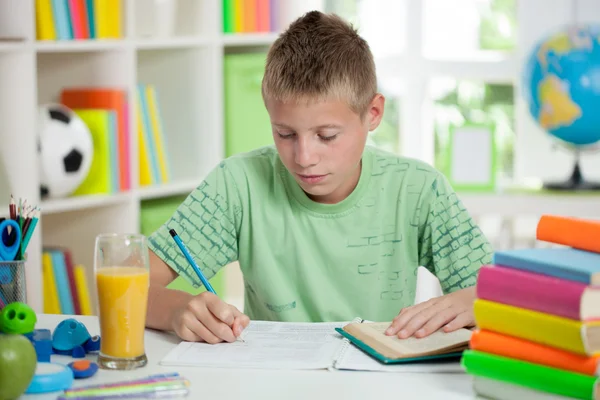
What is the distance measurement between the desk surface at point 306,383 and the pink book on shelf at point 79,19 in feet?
5.07

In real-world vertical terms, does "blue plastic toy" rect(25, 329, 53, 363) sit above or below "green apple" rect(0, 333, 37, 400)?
below

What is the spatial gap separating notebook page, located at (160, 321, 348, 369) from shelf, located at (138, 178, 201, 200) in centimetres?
153

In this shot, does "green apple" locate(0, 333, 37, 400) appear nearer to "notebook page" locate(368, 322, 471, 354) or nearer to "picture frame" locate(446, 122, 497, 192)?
"notebook page" locate(368, 322, 471, 354)

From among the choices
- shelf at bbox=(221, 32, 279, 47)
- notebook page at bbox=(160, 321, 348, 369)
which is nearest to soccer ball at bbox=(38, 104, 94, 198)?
shelf at bbox=(221, 32, 279, 47)

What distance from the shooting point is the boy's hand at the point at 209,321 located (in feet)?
4.10

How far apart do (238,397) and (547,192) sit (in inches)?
88.2

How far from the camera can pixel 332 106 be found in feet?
4.86

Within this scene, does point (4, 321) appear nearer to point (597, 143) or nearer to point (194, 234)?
point (194, 234)

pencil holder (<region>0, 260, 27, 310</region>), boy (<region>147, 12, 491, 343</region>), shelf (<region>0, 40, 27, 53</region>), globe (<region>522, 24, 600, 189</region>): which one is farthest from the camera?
globe (<region>522, 24, 600, 189</region>)

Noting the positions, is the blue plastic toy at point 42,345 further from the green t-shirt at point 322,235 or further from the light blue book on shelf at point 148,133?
the light blue book on shelf at point 148,133

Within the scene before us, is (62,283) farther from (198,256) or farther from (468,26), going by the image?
(468,26)

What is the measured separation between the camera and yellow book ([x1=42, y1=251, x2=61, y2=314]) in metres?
2.44

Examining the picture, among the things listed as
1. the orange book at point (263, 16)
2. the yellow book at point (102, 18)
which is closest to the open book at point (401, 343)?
the yellow book at point (102, 18)

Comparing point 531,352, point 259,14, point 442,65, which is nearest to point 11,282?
point 531,352
